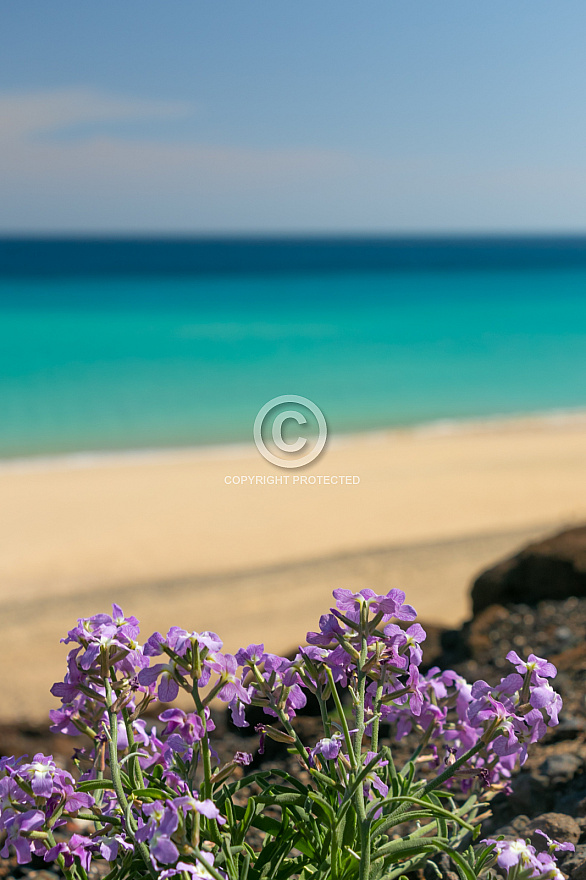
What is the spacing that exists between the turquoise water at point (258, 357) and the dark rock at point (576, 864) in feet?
50.9

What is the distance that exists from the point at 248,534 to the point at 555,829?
7.85 metres

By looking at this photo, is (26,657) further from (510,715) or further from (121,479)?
(121,479)

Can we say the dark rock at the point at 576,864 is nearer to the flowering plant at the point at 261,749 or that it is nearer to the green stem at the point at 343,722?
the flowering plant at the point at 261,749

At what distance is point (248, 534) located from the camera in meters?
9.77

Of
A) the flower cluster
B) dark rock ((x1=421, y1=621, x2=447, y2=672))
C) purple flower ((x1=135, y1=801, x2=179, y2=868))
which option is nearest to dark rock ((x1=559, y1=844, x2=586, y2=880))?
the flower cluster

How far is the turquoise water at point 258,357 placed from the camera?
783 inches

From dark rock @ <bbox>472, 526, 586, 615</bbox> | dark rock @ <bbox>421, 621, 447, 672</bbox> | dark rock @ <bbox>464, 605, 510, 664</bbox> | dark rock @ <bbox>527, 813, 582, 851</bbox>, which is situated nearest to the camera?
dark rock @ <bbox>527, 813, 582, 851</bbox>

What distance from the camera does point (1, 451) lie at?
1636 centimetres

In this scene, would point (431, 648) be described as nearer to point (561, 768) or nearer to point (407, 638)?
point (561, 768)

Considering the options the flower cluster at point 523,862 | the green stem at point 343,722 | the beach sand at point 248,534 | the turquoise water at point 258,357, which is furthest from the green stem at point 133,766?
the turquoise water at point 258,357

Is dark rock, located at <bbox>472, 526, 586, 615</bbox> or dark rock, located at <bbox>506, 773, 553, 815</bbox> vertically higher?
dark rock, located at <bbox>472, 526, 586, 615</bbox>

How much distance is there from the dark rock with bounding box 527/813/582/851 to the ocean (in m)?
15.0

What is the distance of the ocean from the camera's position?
19953 mm

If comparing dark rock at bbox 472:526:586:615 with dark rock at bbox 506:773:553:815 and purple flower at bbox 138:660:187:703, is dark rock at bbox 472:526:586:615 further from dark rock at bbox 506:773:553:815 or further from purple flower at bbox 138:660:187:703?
purple flower at bbox 138:660:187:703
